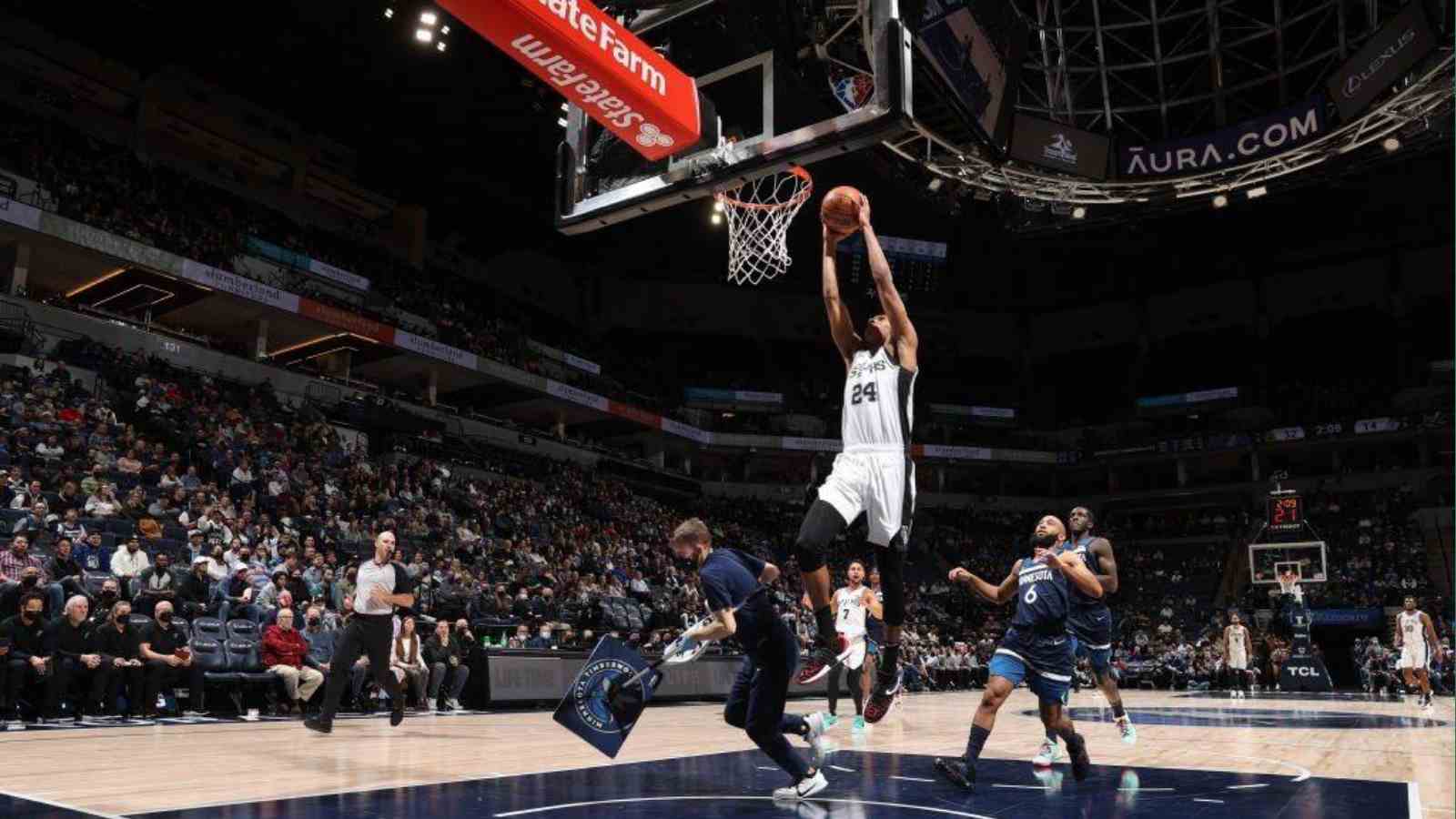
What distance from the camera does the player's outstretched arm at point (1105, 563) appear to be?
27.5 ft

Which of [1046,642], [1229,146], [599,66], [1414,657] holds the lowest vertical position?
[1414,657]

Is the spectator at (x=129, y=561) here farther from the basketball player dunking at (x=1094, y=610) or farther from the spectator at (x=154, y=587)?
the basketball player dunking at (x=1094, y=610)

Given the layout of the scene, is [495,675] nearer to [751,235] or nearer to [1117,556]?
[751,235]

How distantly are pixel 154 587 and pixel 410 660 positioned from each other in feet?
9.78

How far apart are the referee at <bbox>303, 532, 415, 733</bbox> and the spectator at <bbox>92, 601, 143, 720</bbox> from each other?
2.72m

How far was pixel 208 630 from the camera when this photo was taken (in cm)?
1173

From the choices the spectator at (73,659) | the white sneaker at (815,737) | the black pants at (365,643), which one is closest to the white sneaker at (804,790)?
the white sneaker at (815,737)

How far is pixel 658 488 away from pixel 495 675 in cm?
2294

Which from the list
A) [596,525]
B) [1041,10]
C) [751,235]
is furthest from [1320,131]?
[596,525]

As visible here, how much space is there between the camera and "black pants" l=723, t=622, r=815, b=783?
5.64 m

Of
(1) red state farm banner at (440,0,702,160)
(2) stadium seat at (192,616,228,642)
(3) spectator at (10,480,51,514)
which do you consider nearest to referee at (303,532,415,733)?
(2) stadium seat at (192,616,228,642)

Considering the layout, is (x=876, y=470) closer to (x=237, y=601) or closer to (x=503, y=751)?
(x=503, y=751)

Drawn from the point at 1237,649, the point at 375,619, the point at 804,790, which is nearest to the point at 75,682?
the point at 375,619

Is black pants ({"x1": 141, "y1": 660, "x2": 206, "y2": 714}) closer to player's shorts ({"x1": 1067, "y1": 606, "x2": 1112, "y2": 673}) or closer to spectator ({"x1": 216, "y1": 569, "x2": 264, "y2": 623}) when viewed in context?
spectator ({"x1": 216, "y1": 569, "x2": 264, "y2": 623})
